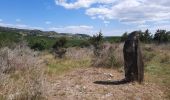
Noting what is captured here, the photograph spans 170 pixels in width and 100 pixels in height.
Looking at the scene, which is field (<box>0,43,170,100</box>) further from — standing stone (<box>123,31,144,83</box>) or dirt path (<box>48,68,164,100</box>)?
standing stone (<box>123,31,144,83</box>)

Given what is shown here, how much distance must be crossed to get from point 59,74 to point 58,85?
2.89 m

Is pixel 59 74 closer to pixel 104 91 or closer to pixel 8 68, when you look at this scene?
pixel 8 68

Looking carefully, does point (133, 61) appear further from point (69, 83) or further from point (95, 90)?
point (69, 83)

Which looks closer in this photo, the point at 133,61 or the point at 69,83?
the point at 69,83

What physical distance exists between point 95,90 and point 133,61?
237 cm

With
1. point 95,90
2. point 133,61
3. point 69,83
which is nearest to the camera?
point 95,90

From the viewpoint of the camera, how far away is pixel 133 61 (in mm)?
12219

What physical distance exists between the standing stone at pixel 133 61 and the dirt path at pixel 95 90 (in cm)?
40

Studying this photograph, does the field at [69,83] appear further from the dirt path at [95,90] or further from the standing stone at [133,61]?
the standing stone at [133,61]

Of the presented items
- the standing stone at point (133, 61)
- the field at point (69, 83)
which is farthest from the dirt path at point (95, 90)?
the standing stone at point (133, 61)

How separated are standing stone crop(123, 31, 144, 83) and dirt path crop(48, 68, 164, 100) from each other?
15.7 inches

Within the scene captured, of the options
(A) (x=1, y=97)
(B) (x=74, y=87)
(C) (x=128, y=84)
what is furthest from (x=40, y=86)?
(C) (x=128, y=84)

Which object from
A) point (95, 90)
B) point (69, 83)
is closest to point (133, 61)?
point (95, 90)

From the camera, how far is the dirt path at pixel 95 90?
9.64m
